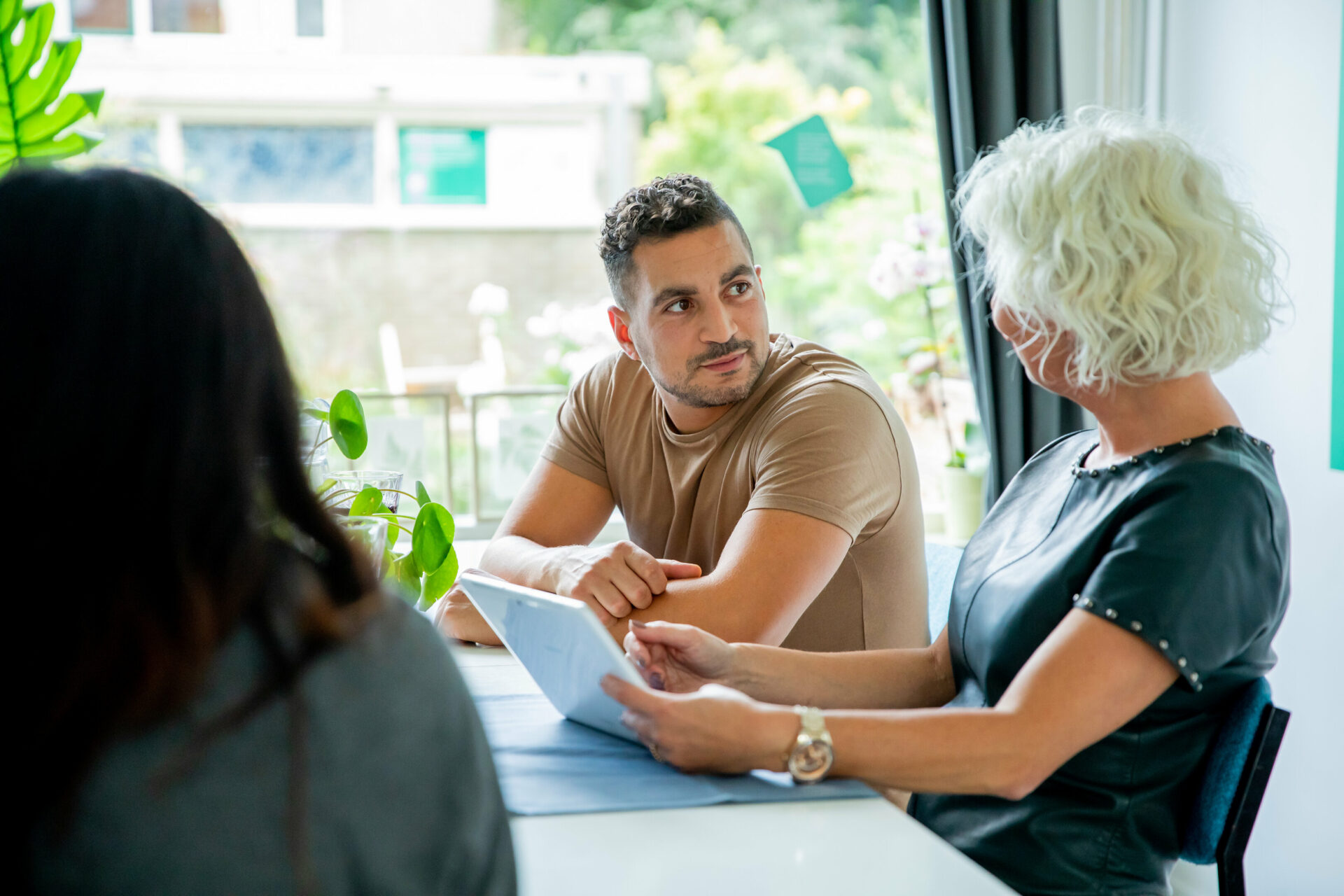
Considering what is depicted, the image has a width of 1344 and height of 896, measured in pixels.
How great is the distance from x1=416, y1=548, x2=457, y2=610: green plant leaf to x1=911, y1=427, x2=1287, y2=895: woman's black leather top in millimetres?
661

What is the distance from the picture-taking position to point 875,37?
2.89 metres

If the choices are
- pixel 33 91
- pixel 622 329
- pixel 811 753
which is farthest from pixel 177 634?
pixel 33 91

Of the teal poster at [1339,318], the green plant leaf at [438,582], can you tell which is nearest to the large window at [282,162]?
the green plant leaf at [438,582]

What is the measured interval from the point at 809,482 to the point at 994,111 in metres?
1.41

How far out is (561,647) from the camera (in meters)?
1.06

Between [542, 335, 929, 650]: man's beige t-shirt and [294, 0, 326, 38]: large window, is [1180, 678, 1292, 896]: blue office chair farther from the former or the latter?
[294, 0, 326, 38]: large window

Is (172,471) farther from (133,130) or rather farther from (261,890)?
(133,130)

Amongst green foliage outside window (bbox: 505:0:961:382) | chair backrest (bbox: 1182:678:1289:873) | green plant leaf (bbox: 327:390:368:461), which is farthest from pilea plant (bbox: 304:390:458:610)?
green foliage outside window (bbox: 505:0:961:382)

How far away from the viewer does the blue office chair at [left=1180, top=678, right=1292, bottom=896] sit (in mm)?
1057

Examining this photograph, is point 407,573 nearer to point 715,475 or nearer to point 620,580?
point 620,580


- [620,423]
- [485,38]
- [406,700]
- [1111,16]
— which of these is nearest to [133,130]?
[485,38]

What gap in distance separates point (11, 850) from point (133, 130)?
250 centimetres

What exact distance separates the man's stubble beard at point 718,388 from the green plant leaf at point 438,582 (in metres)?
0.51

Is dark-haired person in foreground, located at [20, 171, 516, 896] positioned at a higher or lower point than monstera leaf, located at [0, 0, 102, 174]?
lower
